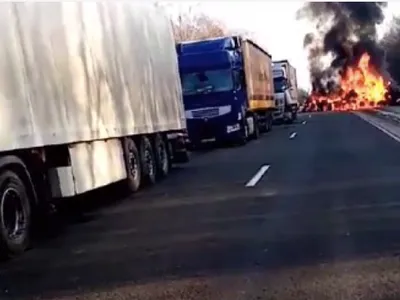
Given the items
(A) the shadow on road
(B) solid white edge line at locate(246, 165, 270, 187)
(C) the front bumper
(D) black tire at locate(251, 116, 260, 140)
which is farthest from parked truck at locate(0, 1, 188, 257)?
(D) black tire at locate(251, 116, 260, 140)

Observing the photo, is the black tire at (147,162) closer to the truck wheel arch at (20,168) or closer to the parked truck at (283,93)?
the truck wheel arch at (20,168)

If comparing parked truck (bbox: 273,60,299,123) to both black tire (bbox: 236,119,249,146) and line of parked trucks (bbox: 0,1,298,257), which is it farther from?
line of parked trucks (bbox: 0,1,298,257)

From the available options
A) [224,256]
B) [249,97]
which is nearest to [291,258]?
[224,256]

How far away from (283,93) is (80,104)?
4000cm

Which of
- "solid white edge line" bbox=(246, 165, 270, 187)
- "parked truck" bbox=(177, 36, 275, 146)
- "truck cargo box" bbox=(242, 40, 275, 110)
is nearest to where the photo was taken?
"solid white edge line" bbox=(246, 165, 270, 187)

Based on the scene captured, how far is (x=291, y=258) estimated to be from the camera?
9.22 meters

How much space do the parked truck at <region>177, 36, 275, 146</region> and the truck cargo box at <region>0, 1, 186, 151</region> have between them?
10746mm

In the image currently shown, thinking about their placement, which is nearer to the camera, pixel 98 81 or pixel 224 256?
pixel 224 256

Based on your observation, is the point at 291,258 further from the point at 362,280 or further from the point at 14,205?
the point at 14,205

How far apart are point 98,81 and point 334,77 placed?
71.6 metres

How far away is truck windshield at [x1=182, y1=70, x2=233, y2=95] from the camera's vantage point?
1198 inches

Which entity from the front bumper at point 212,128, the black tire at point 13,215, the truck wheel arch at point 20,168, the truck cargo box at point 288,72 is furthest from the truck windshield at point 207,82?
the truck cargo box at point 288,72

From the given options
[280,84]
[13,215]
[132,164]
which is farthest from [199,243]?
[280,84]

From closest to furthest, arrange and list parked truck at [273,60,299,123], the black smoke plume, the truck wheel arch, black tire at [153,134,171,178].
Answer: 1. the truck wheel arch
2. black tire at [153,134,171,178]
3. parked truck at [273,60,299,123]
4. the black smoke plume
